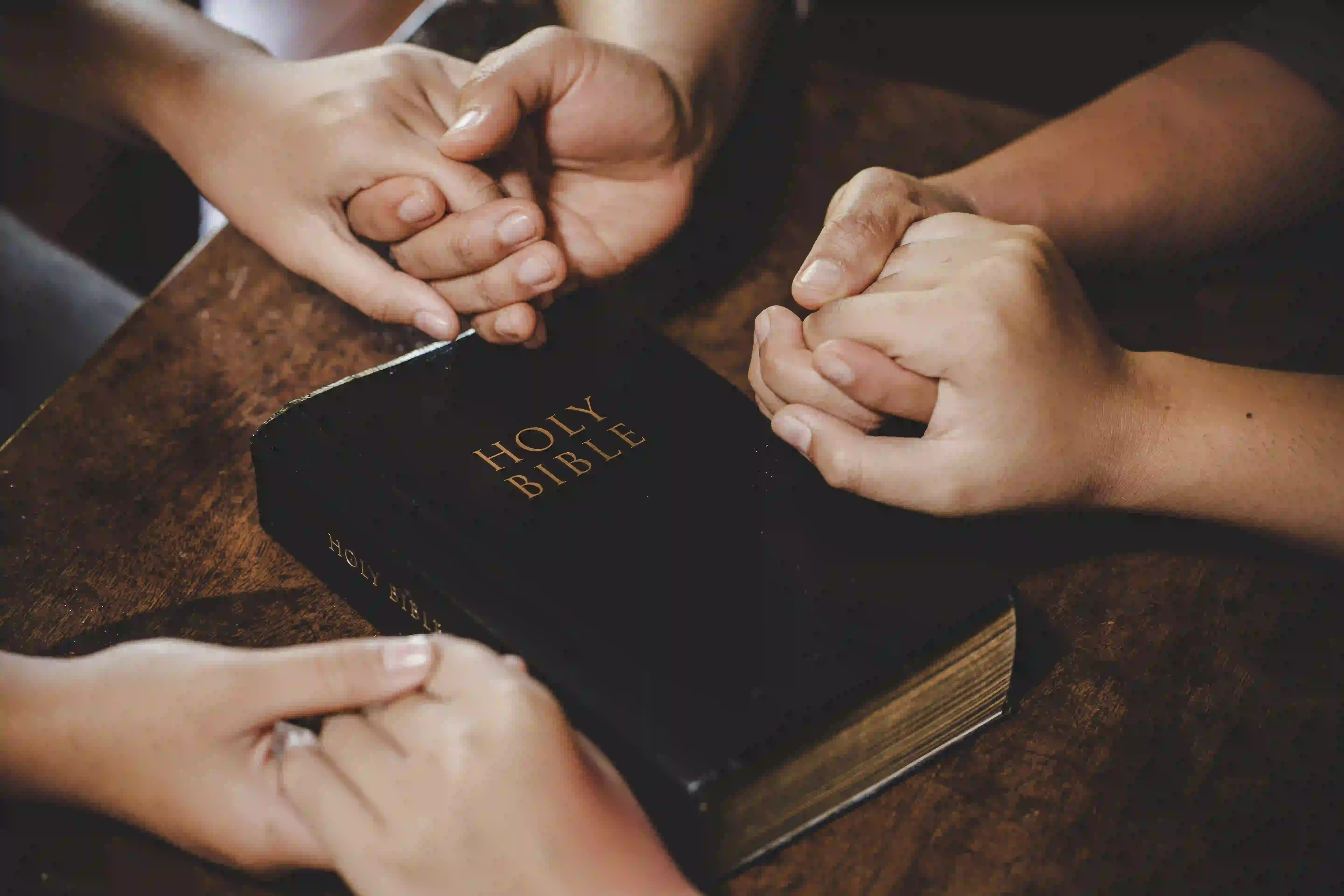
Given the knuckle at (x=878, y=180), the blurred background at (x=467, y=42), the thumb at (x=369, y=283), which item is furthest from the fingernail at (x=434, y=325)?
the blurred background at (x=467, y=42)

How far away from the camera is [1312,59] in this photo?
0.94m

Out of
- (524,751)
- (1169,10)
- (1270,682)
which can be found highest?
(524,751)

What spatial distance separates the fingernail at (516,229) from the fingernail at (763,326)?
0.62ft

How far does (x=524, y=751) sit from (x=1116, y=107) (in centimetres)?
86

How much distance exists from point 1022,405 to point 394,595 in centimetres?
40

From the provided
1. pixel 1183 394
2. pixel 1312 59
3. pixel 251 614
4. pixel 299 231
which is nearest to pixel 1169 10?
pixel 1312 59

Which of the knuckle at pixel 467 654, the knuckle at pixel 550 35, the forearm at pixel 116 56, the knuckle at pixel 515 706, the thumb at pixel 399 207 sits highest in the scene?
the forearm at pixel 116 56

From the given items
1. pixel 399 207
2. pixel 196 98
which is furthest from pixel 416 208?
pixel 196 98

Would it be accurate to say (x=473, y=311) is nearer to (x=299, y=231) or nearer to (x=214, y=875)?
(x=299, y=231)

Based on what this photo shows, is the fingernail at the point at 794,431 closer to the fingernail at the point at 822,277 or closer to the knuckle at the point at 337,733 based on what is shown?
the fingernail at the point at 822,277

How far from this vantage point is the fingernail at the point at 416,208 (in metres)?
0.76

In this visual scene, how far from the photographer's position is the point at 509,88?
0.74m

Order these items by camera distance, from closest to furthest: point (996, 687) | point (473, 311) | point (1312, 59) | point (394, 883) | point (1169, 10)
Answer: point (394, 883), point (996, 687), point (473, 311), point (1312, 59), point (1169, 10)

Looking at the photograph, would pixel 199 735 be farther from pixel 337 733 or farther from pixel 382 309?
pixel 382 309
